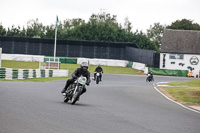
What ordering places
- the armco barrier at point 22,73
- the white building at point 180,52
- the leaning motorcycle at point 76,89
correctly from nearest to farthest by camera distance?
the leaning motorcycle at point 76,89, the armco barrier at point 22,73, the white building at point 180,52

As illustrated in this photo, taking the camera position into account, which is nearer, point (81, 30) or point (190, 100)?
point (190, 100)

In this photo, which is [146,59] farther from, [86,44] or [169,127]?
[169,127]

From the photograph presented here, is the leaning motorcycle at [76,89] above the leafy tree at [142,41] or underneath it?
underneath

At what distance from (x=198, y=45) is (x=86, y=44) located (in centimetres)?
1837

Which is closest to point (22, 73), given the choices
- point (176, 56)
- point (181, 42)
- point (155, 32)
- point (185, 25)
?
point (176, 56)

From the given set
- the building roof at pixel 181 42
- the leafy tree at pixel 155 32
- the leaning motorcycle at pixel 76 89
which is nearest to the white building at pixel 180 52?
the building roof at pixel 181 42

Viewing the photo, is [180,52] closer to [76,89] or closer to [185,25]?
[185,25]

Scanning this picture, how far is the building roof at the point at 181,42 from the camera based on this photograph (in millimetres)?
72688

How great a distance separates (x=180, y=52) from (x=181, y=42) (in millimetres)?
2648

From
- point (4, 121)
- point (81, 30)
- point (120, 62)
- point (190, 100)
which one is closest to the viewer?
point (4, 121)

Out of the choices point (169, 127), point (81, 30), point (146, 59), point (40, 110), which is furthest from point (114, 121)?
point (81, 30)

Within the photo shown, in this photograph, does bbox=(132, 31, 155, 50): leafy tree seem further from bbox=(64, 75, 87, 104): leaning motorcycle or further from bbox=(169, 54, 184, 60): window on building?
bbox=(64, 75, 87, 104): leaning motorcycle

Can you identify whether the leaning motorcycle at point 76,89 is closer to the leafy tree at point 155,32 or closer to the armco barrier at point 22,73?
the armco barrier at point 22,73

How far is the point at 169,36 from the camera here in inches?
2970
